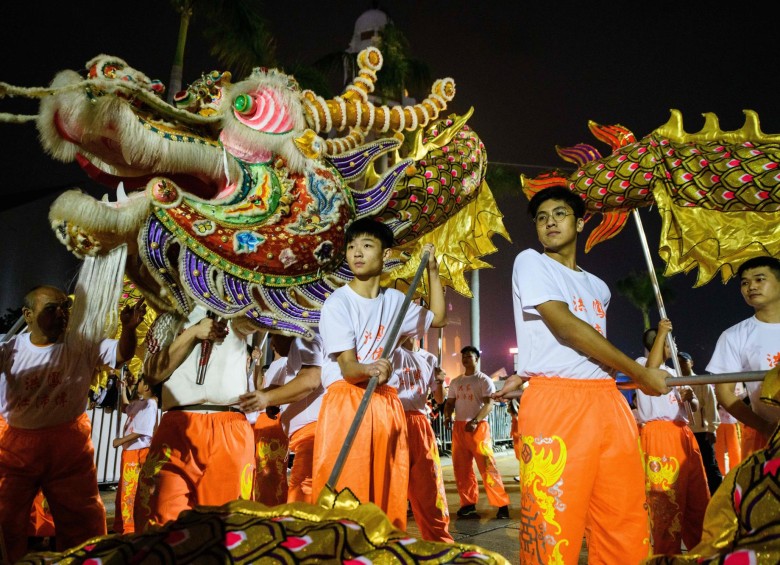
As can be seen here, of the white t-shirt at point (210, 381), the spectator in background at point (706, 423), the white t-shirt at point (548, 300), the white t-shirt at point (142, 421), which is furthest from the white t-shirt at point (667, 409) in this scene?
the white t-shirt at point (142, 421)

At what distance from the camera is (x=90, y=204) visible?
7.29 ft

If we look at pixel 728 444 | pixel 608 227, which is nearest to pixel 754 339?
pixel 608 227

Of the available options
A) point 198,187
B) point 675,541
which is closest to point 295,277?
point 198,187

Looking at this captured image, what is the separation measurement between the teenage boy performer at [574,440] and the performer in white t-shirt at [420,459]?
842 mm

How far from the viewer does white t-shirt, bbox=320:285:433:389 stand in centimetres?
241

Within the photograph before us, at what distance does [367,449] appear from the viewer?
7.59ft

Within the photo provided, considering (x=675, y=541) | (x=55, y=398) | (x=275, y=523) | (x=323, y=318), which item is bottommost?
(x=675, y=541)

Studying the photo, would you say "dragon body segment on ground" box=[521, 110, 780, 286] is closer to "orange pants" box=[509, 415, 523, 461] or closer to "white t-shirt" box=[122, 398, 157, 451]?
"orange pants" box=[509, 415, 523, 461]

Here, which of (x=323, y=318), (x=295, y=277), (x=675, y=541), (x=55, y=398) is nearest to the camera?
(x=323, y=318)

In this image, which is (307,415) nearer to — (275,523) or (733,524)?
(275,523)

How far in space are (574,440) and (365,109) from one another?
195 centimetres

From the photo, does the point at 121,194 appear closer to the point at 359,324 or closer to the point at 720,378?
the point at 359,324

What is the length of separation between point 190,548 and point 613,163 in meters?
3.18

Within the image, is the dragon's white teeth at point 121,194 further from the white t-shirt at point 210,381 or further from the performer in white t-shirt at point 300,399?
the performer in white t-shirt at point 300,399
